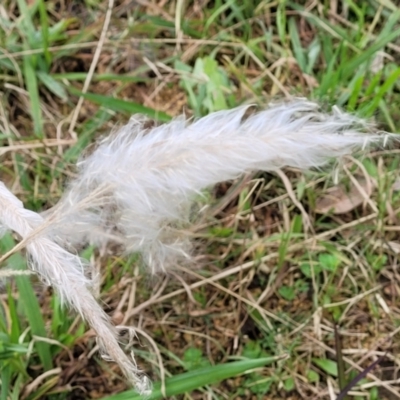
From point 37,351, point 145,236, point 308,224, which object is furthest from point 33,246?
point 308,224

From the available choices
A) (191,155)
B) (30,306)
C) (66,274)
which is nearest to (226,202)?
(30,306)

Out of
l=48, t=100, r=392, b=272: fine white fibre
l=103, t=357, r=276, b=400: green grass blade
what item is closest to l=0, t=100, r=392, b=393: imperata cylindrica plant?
l=48, t=100, r=392, b=272: fine white fibre

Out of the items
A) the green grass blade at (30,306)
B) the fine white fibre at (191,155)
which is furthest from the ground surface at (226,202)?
the fine white fibre at (191,155)

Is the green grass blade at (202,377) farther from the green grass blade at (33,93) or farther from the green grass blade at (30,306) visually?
the green grass blade at (33,93)

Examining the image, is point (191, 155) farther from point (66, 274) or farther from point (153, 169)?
point (66, 274)

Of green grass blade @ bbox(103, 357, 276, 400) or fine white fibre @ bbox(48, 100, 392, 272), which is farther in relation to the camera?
green grass blade @ bbox(103, 357, 276, 400)

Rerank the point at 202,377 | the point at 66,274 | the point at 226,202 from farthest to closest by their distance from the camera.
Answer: the point at 226,202
the point at 202,377
the point at 66,274

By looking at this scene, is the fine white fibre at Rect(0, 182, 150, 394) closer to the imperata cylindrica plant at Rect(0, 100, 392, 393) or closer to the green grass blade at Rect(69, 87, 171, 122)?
the imperata cylindrica plant at Rect(0, 100, 392, 393)
